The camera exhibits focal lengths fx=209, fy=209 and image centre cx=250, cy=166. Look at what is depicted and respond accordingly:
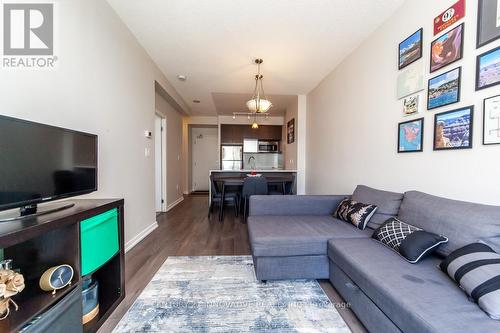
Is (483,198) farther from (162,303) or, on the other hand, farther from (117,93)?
(117,93)

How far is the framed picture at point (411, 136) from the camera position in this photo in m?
1.88

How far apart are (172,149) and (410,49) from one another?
4.71 meters

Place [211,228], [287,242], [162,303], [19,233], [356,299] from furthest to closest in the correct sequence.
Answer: [211,228], [287,242], [162,303], [356,299], [19,233]

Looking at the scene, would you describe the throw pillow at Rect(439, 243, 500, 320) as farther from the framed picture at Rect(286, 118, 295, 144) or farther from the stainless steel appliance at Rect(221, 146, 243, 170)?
the stainless steel appliance at Rect(221, 146, 243, 170)

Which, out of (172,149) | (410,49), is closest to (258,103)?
(410,49)

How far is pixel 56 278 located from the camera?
1069 millimetres

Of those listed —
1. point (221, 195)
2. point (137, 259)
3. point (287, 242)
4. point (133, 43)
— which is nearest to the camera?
point (287, 242)

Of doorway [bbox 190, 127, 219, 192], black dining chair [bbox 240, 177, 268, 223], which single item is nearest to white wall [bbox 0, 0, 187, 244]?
black dining chair [bbox 240, 177, 268, 223]

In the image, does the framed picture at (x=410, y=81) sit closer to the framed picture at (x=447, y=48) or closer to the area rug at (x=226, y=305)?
the framed picture at (x=447, y=48)

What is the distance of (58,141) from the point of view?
1247 millimetres

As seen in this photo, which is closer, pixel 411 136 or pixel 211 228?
→ pixel 411 136

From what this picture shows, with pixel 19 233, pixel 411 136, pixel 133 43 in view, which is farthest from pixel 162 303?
pixel 133 43

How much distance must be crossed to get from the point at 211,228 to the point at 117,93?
2279 millimetres

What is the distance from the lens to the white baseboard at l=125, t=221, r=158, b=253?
256 centimetres
